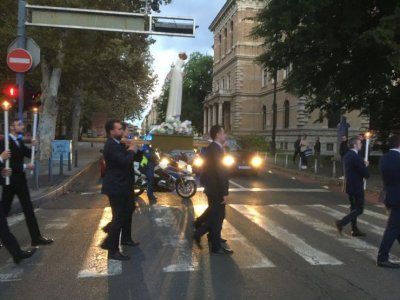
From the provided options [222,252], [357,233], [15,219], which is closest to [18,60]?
[15,219]

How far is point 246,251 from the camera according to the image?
300 inches

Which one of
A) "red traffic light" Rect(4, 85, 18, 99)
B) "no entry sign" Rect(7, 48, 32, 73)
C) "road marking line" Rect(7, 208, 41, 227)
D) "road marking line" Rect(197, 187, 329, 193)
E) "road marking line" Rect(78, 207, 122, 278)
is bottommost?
"road marking line" Rect(7, 208, 41, 227)

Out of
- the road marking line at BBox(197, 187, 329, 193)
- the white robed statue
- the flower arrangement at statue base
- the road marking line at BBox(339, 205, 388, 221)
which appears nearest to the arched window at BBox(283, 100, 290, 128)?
the white robed statue

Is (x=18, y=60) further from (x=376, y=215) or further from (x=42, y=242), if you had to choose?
(x=376, y=215)

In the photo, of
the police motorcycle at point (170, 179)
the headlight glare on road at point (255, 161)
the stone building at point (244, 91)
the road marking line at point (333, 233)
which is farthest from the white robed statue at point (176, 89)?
the stone building at point (244, 91)

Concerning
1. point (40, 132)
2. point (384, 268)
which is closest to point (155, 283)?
point (384, 268)

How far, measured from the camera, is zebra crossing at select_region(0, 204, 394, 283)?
22.2 ft

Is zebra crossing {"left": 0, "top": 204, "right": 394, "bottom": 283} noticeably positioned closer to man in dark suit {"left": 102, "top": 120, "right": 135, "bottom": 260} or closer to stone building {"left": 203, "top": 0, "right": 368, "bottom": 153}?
man in dark suit {"left": 102, "top": 120, "right": 135, "bottom": 260}

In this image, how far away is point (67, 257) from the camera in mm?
7195

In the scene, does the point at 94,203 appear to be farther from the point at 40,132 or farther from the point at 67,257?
the point at 40,132

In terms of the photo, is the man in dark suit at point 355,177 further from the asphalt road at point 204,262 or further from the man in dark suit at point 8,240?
the man in dark suit at point 8,240

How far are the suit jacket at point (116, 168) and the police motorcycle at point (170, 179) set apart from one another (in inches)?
271

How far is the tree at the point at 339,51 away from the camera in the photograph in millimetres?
19812

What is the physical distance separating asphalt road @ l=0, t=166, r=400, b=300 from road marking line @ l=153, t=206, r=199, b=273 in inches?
0.5
